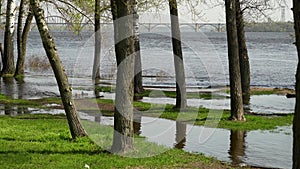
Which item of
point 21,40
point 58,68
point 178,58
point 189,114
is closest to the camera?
point 58,68

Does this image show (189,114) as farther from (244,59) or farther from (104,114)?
(244,59)

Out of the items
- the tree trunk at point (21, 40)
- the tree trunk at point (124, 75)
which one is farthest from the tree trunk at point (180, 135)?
the tree trunk at point (21, 40)

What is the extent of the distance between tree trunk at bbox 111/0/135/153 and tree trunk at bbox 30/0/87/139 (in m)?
1.53

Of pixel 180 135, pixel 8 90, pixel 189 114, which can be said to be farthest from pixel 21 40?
pixel 180 135

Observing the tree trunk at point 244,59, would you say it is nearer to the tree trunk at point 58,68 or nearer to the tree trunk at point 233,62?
the tree trunk at point 233,62

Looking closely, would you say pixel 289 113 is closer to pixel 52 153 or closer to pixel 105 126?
pixel 105 126

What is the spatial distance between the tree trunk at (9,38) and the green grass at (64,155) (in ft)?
66.4

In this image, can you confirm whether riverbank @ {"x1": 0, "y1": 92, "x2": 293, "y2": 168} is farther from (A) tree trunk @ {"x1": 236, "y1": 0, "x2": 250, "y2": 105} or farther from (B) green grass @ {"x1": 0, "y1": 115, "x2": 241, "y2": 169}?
(A) tree trunk @ {"x1": 236, "y1": 0, "x2": 250, "y2": 105}

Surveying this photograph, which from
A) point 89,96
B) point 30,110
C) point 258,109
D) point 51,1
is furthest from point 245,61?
point 30,110

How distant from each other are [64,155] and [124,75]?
6.58 feet

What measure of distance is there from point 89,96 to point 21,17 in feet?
38.5

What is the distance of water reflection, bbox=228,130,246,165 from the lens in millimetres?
11570

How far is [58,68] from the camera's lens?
11.6 m

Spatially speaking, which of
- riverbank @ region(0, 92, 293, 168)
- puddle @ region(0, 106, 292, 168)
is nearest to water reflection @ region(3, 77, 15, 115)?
riverbank @ region(0, 92, 293, 168)
